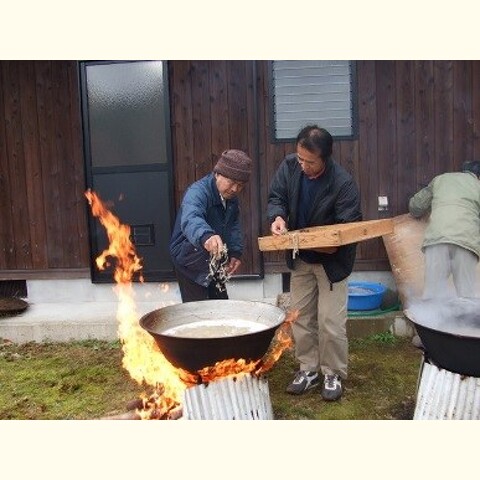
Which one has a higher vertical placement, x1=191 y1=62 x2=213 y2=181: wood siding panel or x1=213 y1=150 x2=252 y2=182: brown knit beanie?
x1=191 y1=62 x2=213 y2=181: wood siding panel

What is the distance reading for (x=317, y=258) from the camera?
463 centimetres

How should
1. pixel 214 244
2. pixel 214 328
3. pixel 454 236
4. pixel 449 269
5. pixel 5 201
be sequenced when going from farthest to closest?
pixel 5 201
pixel 449 269
pixel 454 236
pixel 214 328
pixel 214 244

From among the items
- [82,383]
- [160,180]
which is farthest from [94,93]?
[82,383]

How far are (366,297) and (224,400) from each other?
3177mm

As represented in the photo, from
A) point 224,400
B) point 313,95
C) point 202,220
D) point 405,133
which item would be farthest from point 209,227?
point 405,133

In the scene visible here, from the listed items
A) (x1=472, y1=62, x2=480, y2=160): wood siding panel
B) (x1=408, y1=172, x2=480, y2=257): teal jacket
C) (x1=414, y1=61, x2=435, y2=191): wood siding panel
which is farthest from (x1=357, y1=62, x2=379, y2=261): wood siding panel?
(x1=472, y1=62, x2=480, y2=160): wood siding panel

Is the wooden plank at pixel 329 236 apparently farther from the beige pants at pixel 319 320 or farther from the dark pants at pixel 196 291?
the dark pants at pixel 196 291

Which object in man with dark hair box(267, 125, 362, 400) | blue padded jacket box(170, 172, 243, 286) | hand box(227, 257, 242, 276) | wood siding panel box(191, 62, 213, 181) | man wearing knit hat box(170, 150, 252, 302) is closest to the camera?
man wearing knit hat box(170, 150, 252, 302)

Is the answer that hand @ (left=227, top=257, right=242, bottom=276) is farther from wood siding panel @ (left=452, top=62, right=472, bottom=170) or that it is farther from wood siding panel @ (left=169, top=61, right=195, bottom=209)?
wood siding panel @ (left=452, top=62, right=472, bottom=170)

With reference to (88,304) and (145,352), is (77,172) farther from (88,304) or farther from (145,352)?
(145,352)

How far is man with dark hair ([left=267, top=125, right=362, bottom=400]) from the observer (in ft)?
14.8

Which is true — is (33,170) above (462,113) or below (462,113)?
below

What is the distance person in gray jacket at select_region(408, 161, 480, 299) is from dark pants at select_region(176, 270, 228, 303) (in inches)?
100

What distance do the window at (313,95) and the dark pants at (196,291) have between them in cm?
284
